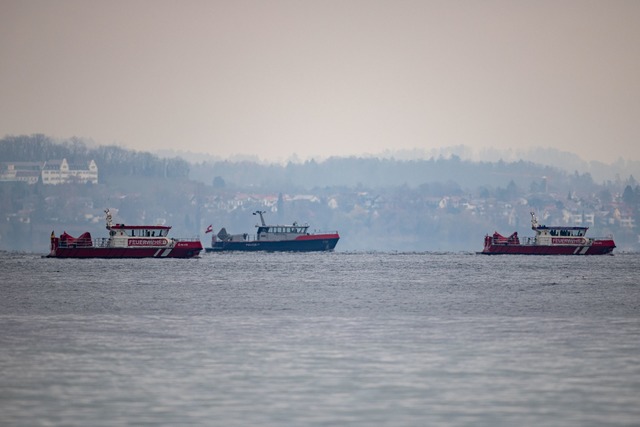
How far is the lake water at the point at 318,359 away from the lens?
32.9 m

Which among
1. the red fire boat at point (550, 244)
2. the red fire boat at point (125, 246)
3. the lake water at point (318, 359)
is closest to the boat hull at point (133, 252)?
the red fire boat at point (125, 246)

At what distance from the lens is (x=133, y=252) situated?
151500mm

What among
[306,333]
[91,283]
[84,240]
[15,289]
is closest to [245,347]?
[306,333]

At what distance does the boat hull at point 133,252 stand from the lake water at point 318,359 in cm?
6503

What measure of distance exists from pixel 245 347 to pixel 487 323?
53.5 ft

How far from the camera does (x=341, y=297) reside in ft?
268

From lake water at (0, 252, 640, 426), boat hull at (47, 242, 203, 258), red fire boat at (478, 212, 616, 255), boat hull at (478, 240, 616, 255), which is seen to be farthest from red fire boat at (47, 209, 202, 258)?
lake water at (0, 252, 640, 426)

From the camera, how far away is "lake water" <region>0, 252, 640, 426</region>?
3294cm

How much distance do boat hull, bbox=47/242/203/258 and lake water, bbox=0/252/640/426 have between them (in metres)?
65.0

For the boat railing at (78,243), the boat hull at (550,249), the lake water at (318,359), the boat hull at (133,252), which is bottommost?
the lake water at (318,359)

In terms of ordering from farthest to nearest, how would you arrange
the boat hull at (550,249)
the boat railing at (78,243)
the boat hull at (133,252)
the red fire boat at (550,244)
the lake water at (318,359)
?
the red fire boat at (550,244)
the boat hull at (550,249)
the boat railing at (78,243)
the boat hull at (133,252)
the lake water at (318,359)

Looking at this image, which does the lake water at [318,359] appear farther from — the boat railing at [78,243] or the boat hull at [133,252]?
the boat railing at [78,243]

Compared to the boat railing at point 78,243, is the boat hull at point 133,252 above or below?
below

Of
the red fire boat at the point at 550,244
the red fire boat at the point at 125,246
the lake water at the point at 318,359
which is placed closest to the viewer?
the lake water at the point at 318,359
